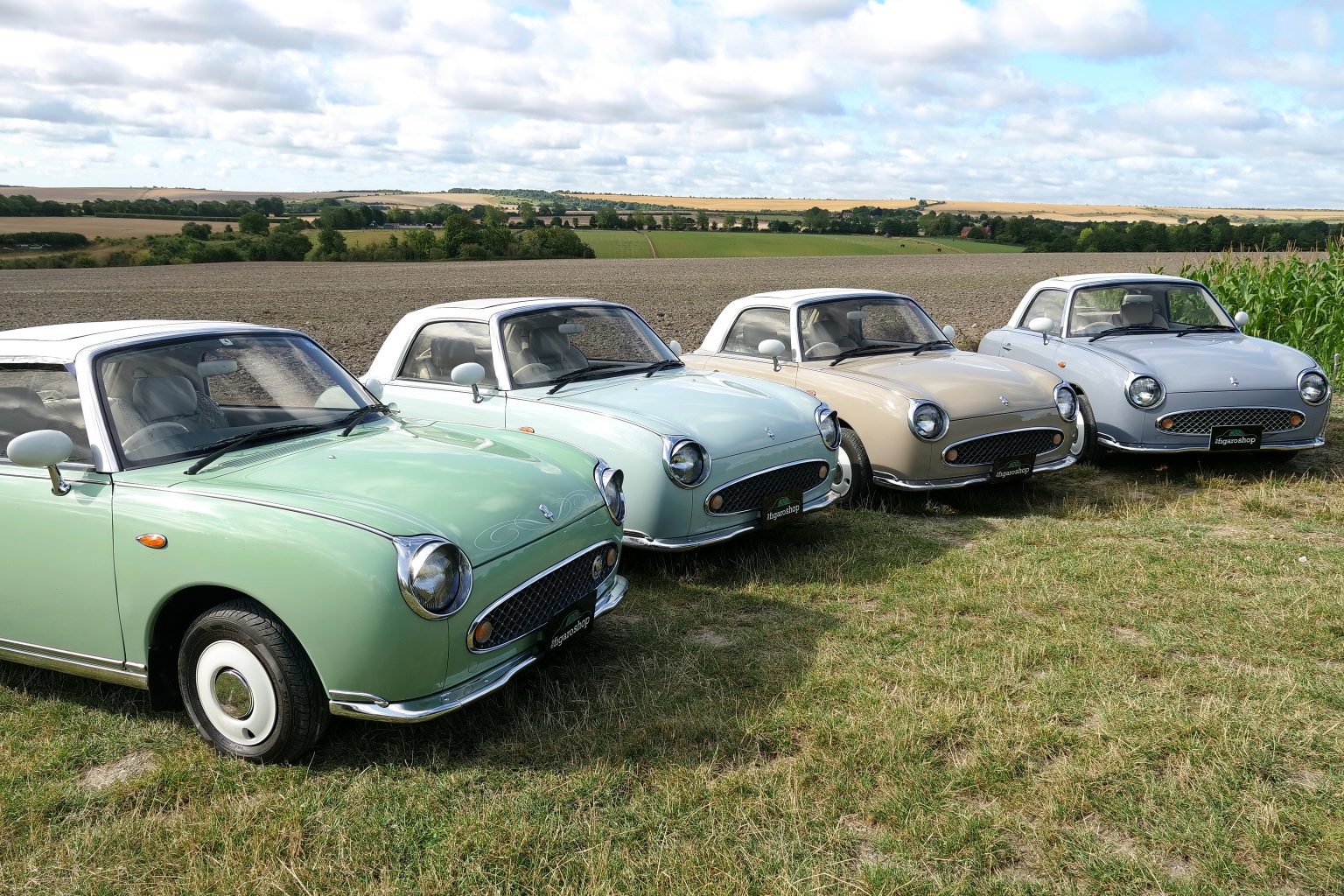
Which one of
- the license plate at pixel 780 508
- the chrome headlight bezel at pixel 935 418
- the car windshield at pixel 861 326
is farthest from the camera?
the car windshield at pixel 861 326

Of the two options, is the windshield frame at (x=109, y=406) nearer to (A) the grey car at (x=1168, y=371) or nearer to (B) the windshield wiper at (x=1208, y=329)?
(A) the grey car at (x=1168, y=371)

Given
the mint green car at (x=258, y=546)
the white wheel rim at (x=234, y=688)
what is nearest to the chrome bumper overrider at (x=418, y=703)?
the mint green car at (x=258, y=546)

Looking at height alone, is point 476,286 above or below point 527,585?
below

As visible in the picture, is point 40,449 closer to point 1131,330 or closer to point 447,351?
point 447,351

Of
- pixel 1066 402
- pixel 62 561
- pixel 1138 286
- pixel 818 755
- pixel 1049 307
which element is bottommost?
pixel 818 755

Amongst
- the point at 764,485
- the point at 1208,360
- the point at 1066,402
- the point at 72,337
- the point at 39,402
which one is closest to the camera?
the point at 39,402

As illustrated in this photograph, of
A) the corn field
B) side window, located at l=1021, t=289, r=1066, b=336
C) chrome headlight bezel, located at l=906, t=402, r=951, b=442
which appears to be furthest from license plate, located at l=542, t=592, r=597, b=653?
the corn field

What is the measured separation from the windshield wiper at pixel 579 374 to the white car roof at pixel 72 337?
2.12 metres

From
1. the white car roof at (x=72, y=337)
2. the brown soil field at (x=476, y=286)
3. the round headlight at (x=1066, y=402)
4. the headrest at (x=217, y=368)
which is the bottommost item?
the brown soil field at (x=476, y=286)

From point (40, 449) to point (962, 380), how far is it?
5.57 m

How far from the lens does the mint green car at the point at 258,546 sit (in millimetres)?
3223

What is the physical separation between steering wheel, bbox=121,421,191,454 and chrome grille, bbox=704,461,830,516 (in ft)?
8.58

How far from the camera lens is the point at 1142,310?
28.8 ft

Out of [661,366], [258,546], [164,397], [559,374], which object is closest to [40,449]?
[164,397]
